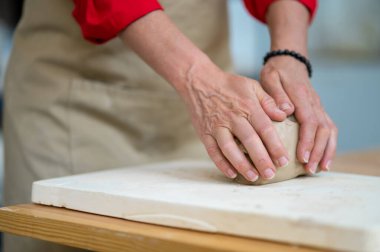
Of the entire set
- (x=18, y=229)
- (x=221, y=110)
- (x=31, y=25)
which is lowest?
(x=18, y=229)

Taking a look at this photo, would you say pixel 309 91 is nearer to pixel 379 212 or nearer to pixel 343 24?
pixel 379 212

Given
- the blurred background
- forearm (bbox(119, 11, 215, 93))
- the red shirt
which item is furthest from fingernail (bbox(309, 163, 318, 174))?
the blurred background

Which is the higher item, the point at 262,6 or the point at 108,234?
the point at 262,6

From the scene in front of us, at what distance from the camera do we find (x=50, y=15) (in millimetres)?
1074

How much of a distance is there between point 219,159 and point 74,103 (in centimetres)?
38

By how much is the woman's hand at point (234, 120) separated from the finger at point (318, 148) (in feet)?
0.27

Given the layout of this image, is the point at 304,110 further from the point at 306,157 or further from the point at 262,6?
the point at 262,6

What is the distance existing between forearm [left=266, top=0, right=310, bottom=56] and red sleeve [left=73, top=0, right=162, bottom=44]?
242 millimetres

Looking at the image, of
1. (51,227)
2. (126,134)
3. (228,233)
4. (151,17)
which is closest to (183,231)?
(228,233)

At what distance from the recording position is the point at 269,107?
81 centimetres

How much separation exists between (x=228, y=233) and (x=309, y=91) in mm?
367

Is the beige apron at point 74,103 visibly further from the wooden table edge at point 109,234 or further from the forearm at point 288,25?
the wooden table edge at point 109,234

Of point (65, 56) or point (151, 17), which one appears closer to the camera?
point (151, 17)

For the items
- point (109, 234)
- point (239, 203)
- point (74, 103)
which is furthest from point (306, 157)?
point (74, 103)
